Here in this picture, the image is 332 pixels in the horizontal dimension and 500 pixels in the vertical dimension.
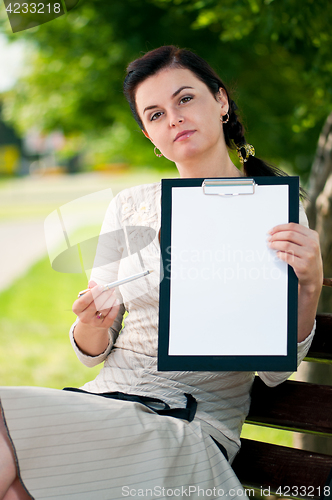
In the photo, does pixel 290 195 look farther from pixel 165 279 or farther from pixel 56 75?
pixel 56 75

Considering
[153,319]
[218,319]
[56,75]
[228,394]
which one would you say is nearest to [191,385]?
[228,394]

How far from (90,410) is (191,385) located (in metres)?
0.40

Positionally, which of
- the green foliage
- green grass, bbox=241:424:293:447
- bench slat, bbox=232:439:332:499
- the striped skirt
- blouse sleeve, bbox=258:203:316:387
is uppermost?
the green foliage

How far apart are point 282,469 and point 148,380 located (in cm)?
58

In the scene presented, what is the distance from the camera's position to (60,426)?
1.43 m

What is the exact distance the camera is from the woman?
4.64 feet

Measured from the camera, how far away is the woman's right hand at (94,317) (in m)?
1.64

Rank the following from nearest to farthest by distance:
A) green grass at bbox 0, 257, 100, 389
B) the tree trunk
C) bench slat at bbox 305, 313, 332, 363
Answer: bench slat at bbox 305, 313, 332, 363 < the tree trunk < green grass at bbox 0, 257, 100, 389

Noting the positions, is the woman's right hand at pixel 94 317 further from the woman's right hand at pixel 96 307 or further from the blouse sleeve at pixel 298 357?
the blouse sleeve at pixel 298 357

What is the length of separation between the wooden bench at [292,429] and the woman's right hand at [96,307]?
70 centimetres

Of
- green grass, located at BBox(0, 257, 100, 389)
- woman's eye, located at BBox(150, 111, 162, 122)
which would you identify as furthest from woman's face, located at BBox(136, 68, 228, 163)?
green grass, located at BBox(0, 257, 100, 389)

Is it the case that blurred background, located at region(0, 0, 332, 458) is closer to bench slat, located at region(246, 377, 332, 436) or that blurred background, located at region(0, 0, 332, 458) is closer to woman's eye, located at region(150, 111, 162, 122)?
woman's eye, located at region(150, 111, 162, 122)
